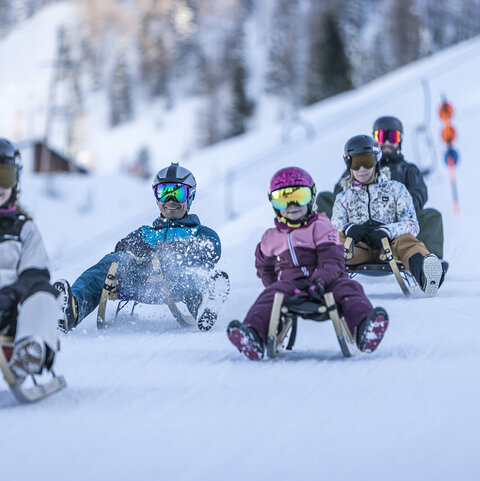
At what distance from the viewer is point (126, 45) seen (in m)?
95.8

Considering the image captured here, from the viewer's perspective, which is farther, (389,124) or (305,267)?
(389,124)

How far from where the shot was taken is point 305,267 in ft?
14.1

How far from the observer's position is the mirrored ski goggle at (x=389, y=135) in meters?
7.39

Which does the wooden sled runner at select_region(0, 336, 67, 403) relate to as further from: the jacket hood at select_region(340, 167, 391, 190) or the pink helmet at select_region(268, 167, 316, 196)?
the jacket hood at select_region(340, 167, 391, 190)

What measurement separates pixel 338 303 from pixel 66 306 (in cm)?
190

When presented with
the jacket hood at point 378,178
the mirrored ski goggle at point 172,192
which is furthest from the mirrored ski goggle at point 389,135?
the mirrored ski goggle at point 172,192

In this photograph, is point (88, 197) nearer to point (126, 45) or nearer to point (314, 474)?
point (314, 474)

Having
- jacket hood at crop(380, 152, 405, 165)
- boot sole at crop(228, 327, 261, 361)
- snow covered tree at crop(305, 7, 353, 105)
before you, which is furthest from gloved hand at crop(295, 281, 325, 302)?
snow covered tree at crop(305, 7, 353, 105)

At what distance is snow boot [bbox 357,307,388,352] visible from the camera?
3729 mm

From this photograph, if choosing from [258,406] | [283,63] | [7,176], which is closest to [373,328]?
[258,406]

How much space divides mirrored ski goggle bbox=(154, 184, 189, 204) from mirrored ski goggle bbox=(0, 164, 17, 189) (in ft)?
6.36

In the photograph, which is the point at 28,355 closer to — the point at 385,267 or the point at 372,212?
the point at 385,267

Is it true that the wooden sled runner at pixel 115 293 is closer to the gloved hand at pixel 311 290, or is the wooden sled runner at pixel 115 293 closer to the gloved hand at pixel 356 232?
the gloved hand at pixel 311 290

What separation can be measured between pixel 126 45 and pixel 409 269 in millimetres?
94960
